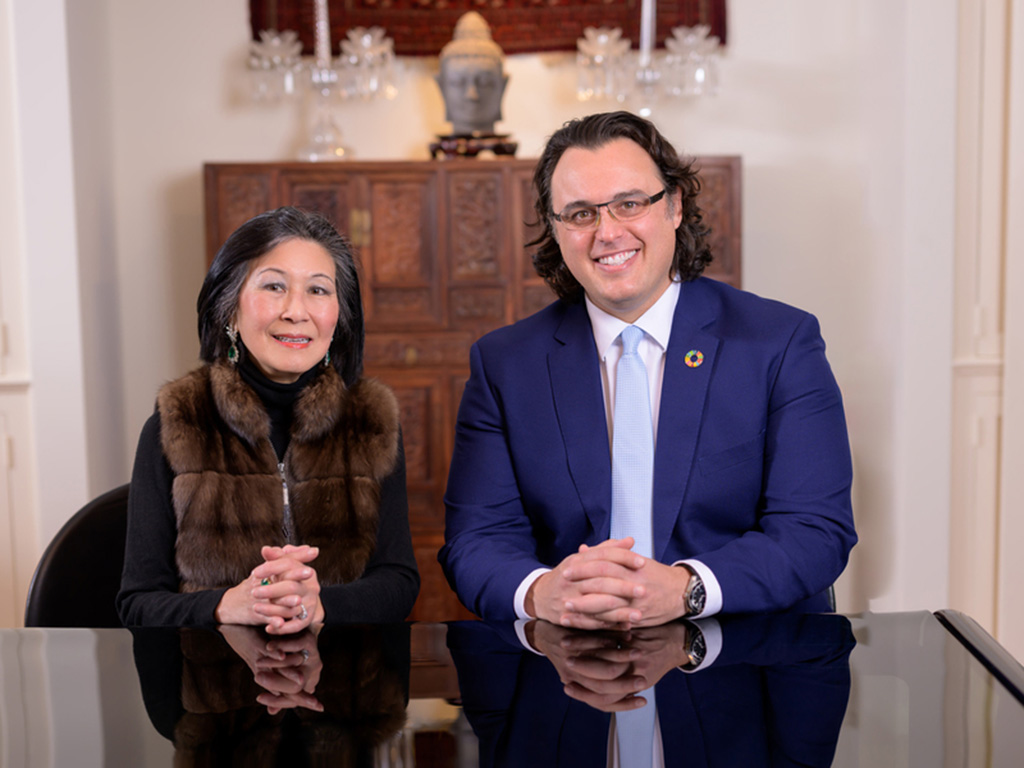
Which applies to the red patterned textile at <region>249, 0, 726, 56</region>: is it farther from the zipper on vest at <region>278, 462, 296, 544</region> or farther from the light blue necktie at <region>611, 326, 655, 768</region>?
the zipper on vest at <region>278, 462, 296, 544</region>

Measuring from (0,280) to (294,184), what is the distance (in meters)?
1.08

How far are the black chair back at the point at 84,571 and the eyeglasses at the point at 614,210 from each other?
42.7 inches

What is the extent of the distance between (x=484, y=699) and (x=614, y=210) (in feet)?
3.75

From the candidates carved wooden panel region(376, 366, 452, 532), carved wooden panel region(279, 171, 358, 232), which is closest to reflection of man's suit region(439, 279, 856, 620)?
carved wooden panel region(376, 366, 452, 532)

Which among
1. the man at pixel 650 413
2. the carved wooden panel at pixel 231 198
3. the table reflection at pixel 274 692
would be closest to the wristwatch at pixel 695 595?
the man at pixel 650 413

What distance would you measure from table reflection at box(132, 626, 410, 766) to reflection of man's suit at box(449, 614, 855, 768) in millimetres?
100

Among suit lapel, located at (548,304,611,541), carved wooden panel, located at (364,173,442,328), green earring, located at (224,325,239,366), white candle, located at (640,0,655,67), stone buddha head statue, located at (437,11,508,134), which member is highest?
white candle, located at (640,0,655,67)

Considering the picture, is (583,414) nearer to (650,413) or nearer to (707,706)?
(650,413)

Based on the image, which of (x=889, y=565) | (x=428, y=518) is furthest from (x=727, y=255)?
(x=428, y=518)

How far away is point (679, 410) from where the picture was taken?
186 centimetres

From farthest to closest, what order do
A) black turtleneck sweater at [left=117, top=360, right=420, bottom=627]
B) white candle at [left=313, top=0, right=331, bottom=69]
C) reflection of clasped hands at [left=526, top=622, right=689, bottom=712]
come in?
white candle at [left=313, top=0, right=331, bottom=69]
black turtleneck sweater at [left=117, top=360, right=420, bottom=627]
reflection of clasped hands at [left=526, top=622, right=689, bottom=712]

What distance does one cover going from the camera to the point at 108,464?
3.73 meters

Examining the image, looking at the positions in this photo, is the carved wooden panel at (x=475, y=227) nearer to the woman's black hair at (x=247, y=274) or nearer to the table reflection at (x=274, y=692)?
the woman's black hair at (x=247, y=274)

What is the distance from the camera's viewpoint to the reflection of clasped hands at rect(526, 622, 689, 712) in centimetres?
105
